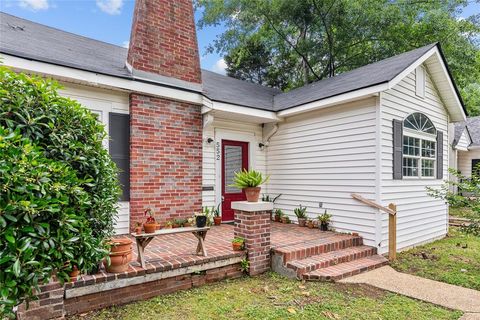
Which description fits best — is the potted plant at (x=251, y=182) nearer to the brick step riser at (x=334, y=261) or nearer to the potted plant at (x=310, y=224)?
the brick step riser at (x=334, y=261)

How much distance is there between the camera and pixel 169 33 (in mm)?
6543

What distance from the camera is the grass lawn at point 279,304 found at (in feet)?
10.7

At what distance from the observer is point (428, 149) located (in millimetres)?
7055

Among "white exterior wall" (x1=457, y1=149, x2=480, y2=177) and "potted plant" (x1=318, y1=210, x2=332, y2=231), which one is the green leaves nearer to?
"potted plant" (x1=318, y1=210, x2=332, y2=231)

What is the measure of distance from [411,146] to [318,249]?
3484 millimetres

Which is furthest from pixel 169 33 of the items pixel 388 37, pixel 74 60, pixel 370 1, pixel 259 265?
pixel 388 37

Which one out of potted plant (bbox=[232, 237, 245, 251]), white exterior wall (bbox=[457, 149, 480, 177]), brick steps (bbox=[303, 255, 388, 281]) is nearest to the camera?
brick steps (bbox=[303, 255, 388, 281])

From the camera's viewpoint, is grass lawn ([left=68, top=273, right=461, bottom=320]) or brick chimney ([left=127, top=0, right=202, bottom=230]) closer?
grass lawn ([left=68, top=273, right=461, bottom=320])

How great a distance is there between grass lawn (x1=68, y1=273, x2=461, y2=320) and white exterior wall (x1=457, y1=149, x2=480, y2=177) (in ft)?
49.0

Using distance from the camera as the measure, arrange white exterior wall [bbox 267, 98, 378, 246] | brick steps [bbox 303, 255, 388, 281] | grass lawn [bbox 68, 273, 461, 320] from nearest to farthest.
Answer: grass lawn [bbox 68, 273, 461, 320] < brick steps [bbox 303, 255, 388, 281] < white exterior wall [bbox 267, 98, 378, 246]

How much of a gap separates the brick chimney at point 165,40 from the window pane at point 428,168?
5.89 meters

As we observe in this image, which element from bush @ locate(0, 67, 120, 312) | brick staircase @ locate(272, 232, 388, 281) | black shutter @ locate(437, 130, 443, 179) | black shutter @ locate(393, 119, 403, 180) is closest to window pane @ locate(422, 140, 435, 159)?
black shutter @ locate(437, 130, 443, 179)

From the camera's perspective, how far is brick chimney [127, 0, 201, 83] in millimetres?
6098

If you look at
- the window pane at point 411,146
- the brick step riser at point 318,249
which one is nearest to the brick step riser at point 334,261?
the brick step riser at point 318,249
